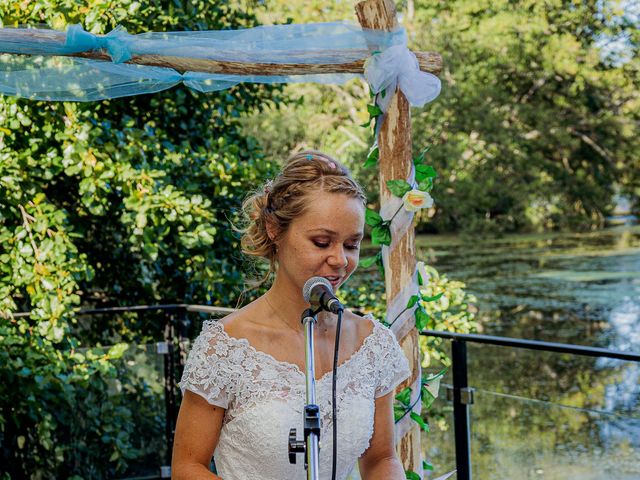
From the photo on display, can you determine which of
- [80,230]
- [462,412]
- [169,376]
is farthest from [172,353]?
[462,412]

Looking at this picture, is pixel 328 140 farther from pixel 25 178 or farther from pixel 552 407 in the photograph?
pixel 552 407

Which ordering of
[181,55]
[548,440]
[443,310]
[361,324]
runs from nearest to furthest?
[361,324], [181,55], [548,440], [443,310]

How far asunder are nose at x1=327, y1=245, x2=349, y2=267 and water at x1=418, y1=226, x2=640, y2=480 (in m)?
1.55

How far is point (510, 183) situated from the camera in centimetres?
1370

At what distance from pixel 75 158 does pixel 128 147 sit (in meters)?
0.27

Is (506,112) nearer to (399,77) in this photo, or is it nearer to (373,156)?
(373,156)

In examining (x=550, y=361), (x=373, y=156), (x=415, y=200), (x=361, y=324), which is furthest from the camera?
(x=550, y=361)

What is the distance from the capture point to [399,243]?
9.51 ft

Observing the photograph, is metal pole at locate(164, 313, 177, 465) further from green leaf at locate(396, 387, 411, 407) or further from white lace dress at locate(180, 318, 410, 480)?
white lace dress at locate(180, 318, 410, 480)

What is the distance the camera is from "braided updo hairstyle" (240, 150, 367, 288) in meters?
1.79

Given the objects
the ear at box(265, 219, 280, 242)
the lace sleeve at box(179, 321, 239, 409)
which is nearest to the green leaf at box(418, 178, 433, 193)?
the ear at box(265, 219, 280, 242)

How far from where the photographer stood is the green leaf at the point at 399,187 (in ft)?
9.30

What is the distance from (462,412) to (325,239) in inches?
63.4

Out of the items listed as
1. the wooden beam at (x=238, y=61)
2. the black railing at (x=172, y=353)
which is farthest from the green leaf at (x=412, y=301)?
the black railing at (x=172, y=353)
